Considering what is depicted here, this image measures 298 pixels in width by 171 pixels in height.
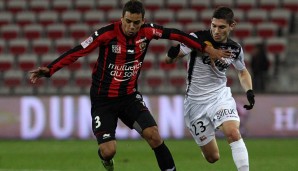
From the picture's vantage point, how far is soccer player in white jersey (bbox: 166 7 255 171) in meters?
8.80

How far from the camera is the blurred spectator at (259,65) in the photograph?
1828 cm

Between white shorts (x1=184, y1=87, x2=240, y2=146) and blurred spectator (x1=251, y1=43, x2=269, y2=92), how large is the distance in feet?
29.6

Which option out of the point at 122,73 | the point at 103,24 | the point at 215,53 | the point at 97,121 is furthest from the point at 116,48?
the point at 103,24

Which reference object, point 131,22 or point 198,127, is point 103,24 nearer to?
point 198,127

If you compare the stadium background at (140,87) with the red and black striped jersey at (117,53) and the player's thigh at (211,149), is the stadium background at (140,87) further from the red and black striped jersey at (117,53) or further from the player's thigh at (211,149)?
the red and black striped jersey at (117,53)

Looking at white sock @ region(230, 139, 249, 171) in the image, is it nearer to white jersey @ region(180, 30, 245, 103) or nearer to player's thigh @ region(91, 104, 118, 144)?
white jersey @ region(180, 30, 245, 103)

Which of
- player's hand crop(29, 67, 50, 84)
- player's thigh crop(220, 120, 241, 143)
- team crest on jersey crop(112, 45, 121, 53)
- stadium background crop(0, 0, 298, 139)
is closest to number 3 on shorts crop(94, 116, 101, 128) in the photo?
team crest on jersey crop(112, 45, 121, 53)

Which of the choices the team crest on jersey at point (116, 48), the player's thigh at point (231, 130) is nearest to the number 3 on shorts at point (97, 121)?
the team crest on jersey at point (116, 48)

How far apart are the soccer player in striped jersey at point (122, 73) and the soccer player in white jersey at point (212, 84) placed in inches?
7.7

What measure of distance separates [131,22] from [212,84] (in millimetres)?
1298

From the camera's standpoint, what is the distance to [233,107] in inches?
351

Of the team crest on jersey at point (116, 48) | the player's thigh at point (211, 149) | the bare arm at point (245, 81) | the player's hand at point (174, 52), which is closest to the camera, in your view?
the team crest on jersey at point (116, 48)

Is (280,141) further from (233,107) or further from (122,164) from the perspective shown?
(233,107)

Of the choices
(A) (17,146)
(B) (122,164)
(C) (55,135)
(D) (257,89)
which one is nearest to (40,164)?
(B) (122,164)
